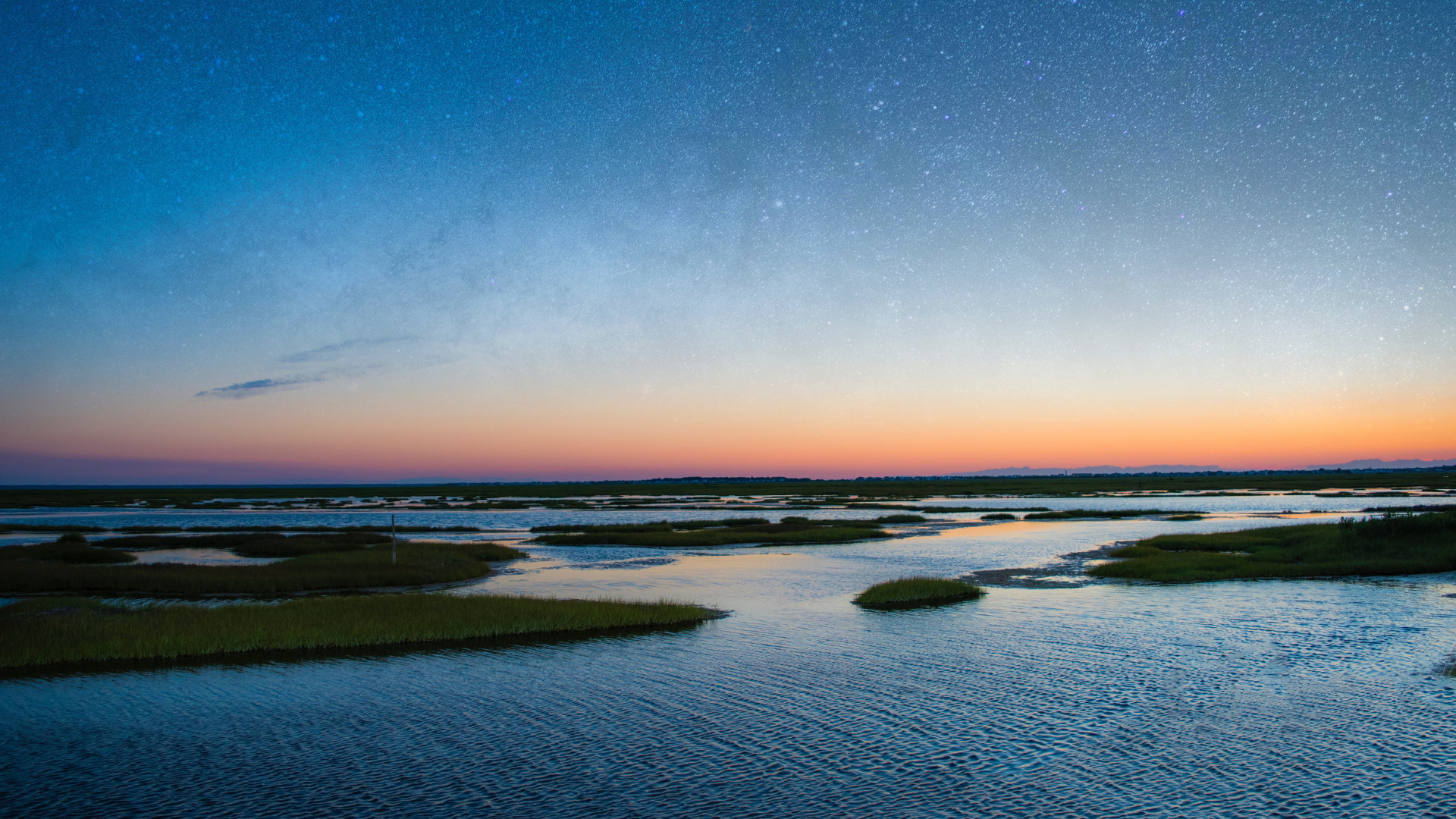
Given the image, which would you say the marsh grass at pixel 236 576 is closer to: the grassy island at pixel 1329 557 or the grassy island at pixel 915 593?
the grassy island at pixel 915 593

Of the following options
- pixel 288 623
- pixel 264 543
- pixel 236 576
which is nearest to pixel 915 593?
pixel 288 623

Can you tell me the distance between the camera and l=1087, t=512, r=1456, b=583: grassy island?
35.5 metres

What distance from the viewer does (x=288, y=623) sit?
23734 millimetres

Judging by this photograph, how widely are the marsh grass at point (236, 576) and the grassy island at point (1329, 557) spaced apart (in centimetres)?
3218

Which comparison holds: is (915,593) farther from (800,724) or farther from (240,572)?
(240,572)

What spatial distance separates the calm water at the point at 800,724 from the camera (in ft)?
39.0

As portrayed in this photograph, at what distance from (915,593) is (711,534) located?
31795mm

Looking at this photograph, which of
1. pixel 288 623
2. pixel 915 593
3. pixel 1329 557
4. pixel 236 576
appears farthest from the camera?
pixel 1329 557

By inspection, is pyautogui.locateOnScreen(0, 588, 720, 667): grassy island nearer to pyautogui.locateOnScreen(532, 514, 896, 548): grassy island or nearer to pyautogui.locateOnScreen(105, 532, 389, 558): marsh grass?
pyautogui.locateOnScreen(105, 532, 389, 558): marsh grass

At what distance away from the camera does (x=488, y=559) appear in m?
47.8

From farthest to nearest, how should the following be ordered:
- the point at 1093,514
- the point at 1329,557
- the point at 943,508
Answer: the point at 943,508, the point at 1093,514, the point at 1329,557

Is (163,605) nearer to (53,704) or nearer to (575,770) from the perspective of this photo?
(53,704)

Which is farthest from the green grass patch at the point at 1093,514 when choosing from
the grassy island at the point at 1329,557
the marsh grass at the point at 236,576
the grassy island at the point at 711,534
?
the marsh grass at the point at 236,576

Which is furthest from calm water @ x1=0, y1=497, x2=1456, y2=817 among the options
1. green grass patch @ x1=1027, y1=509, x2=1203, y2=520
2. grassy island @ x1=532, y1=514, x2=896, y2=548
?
green grass patch @ x1=1027, y1=509, x2=1203, y2=520
